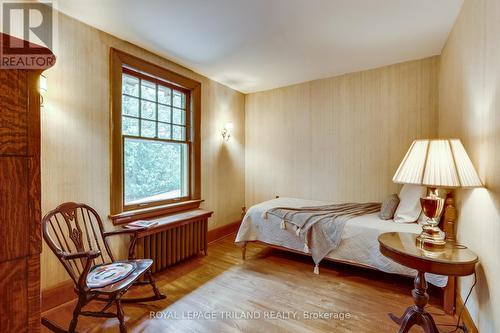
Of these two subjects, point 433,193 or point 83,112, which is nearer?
point 433,193

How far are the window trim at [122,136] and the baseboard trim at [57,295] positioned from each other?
649 millimetres

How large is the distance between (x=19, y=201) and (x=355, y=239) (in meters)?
2.65

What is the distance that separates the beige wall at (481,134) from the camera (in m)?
1.36

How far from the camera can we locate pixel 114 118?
2.45 meters

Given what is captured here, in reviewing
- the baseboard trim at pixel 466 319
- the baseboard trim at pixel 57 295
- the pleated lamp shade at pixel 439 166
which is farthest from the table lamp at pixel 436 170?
the baseboard trim at pixel 57 295

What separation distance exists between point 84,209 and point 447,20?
12.6ft

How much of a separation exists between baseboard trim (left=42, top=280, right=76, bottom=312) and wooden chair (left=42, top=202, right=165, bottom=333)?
17 centimetres

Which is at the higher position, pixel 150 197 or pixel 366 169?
pixel 366 169

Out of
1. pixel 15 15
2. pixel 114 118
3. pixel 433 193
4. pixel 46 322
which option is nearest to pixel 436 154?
pixel 433 193

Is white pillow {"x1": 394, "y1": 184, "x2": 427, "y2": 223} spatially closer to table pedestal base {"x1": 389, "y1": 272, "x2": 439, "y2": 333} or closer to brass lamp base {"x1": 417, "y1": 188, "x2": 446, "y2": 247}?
brass lamp base {"x1": 417, "y1": 188, "x2": 446, "y2": 247}

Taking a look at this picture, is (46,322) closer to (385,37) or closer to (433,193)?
→ (433,193)

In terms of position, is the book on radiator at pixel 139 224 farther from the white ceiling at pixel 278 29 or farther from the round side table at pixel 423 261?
the round side table at pixel 423 261
